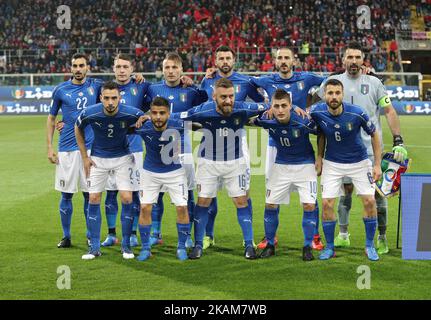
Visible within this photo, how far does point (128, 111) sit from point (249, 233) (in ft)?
5.81

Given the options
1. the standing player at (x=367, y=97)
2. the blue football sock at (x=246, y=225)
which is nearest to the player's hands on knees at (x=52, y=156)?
the blue football sock at (x=246, y=225)

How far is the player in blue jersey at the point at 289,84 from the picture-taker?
8.03 metres

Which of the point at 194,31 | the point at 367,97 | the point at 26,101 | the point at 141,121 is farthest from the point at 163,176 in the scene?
the point at 194,31

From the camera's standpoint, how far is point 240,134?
7750mm

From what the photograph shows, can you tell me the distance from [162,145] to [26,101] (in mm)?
22457

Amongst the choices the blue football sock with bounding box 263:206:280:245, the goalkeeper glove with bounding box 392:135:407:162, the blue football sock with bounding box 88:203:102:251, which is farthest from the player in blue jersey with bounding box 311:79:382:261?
the blue football sock with bounding box 88:203:102:251

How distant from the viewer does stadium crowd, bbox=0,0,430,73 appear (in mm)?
31875

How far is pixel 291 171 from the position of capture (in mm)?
7621

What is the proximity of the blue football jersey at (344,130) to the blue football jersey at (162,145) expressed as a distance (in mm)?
1420

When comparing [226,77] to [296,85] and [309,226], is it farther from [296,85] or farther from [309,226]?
[309,226]

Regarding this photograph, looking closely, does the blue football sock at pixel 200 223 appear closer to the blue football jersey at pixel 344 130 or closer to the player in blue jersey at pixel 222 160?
the player in blue jersey at pixel 222 160

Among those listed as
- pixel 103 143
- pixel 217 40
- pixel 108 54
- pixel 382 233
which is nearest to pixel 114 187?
pixel 103 143
